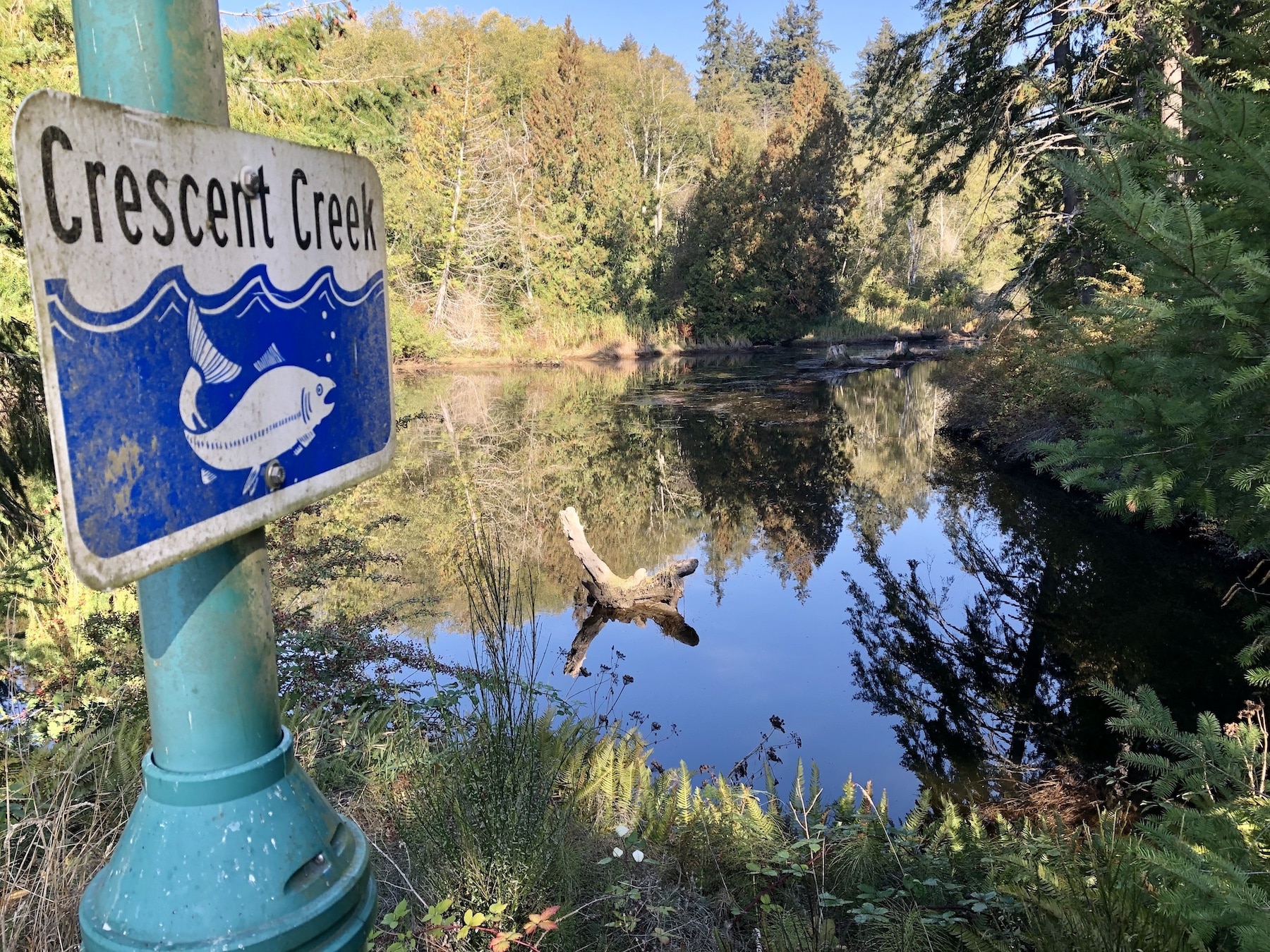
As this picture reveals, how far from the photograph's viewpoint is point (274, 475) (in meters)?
0.98

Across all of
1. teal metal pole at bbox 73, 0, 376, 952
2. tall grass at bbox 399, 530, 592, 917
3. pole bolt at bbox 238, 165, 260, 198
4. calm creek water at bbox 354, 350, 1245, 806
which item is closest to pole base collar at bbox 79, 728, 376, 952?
teal metal pole at bbox 73, 0, 376, 952

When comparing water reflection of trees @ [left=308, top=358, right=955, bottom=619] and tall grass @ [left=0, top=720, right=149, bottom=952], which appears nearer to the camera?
tall grass @ [left=0, top=720, right=149, bottom=952]

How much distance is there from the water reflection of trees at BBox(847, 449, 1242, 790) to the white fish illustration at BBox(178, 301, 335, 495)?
4877 millimetres

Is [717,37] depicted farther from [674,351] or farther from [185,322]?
[185,322]

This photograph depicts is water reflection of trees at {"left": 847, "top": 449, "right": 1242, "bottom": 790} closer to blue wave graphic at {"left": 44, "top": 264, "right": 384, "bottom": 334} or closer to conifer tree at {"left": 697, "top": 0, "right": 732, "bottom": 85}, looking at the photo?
blue wave graphic at {"left": 44, "top": 264, "right": 384, "bottom": 334}

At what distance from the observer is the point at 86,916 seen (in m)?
0.96

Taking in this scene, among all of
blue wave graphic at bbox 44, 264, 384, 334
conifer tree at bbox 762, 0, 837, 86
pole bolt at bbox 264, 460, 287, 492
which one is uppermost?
conifer tree at bbox 762, 0, 837, 86

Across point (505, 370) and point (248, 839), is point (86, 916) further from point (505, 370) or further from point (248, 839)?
point (505, 370)

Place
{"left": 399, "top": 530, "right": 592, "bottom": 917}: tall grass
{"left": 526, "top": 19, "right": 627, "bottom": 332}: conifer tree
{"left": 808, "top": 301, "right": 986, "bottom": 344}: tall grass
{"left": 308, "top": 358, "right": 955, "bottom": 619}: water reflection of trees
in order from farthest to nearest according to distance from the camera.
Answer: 1. {"left": 808, "top": 301, "right": 986, "bottom": 344}: tall grass
2. {"left": 526, "top": 19, "right": 627, "bottom": 332}: conifer tree
3. {"left": 308, "top": 358, "right": 955, "bottom": 619}: water reflection of trees
4. {"left": 399, "top": 530, "right": 592, "bottom": 917}: tall grass

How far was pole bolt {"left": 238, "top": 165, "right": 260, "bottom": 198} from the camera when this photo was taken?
36.7 inches

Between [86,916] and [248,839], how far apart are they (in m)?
0.21

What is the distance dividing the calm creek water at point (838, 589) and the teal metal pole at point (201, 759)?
4.52 metres

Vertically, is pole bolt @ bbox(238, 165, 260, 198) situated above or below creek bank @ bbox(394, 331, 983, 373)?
above

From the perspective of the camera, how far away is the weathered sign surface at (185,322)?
28.2 inches
